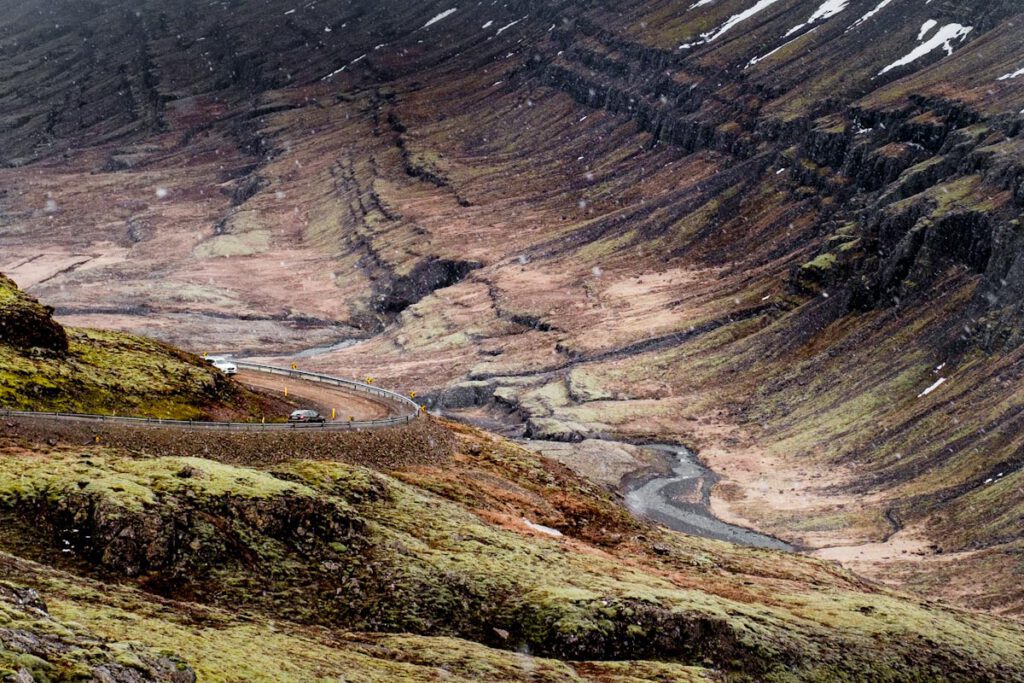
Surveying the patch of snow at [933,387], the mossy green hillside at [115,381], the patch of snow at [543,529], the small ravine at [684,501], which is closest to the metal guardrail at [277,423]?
the mossy green hillside at [115,381]

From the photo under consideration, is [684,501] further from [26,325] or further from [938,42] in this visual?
[938,42]

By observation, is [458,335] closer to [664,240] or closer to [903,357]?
[664,240]

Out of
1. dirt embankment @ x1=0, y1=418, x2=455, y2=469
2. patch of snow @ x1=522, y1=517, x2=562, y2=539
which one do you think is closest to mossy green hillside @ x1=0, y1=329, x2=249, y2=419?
dirt embankment @ x1=0, y1=418, x2=455, y2=469

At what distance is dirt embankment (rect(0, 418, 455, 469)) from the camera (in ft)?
158

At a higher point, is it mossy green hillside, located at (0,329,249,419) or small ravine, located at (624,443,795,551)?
mossy green hillside, located at (0,329,249,419)

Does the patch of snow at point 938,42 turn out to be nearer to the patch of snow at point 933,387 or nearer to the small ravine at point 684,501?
the patch of snow at point 933,387

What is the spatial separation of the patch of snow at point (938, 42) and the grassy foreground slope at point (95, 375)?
160533 mm

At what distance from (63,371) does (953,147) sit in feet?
423

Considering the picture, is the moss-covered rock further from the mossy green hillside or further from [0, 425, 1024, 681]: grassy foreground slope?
the mossy green hillside

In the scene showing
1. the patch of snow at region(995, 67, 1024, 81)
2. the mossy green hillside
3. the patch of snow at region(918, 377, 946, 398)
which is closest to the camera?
the mossy green hillside

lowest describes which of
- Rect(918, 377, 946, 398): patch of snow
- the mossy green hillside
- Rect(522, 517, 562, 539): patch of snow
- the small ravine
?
the small ravine

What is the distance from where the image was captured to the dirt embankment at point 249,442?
48.1 m

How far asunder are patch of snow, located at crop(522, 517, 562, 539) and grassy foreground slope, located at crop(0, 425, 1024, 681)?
0.17 m

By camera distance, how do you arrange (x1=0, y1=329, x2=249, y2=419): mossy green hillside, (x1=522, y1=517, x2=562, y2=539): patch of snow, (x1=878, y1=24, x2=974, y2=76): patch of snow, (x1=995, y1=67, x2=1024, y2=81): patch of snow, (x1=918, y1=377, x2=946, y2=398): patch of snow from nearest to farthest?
(x1=0, y1=329, x2=249, y2=419): mossy green hillside → (x1=522, y1=517, x2=562, y2=539): patch of snow → (x1=918, y1=377, x2=946, y2=398): patch of snow → (x1=995, y1=67, x2=1024, y2=81): patch of snow → (x1=878, y1=24, x2=974, y2=76): patch of snow
